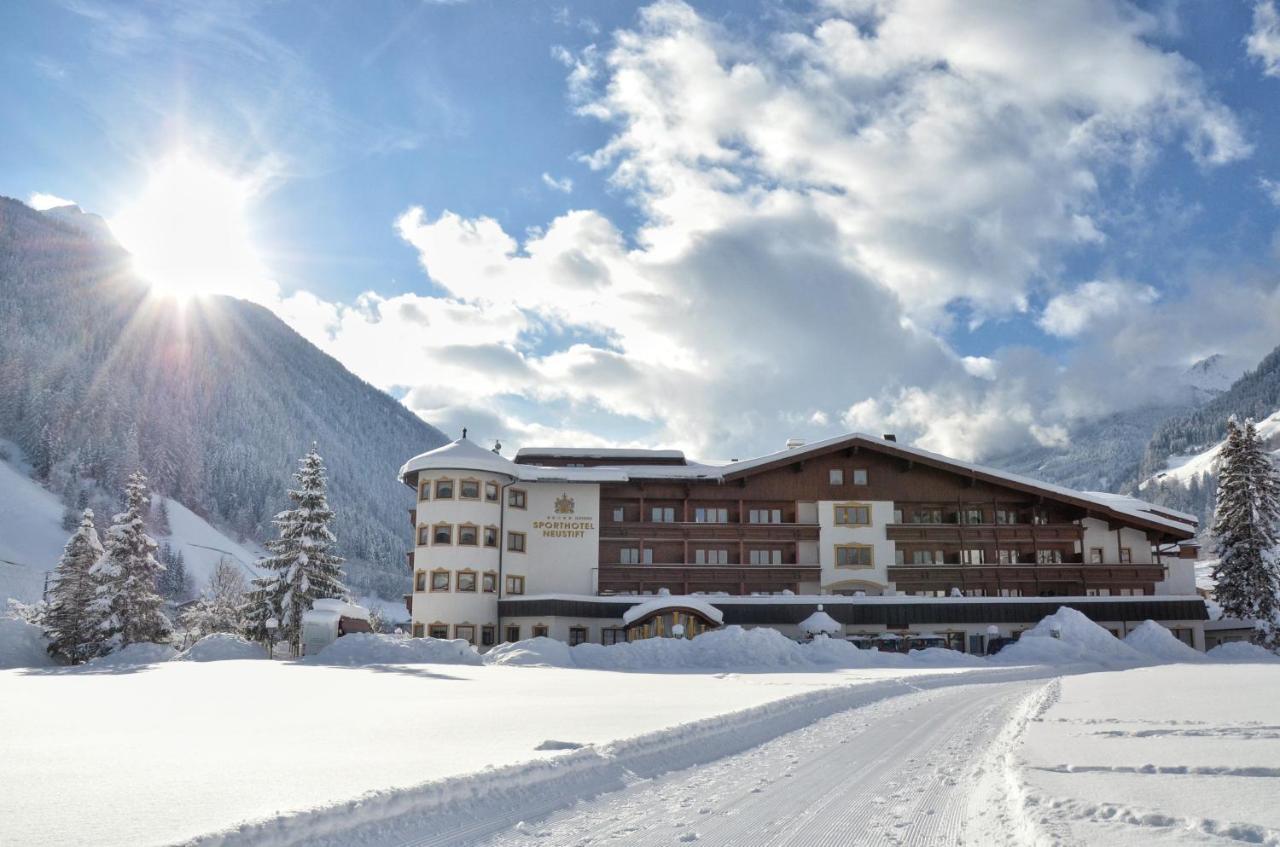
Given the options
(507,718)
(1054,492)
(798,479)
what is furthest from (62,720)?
(1054,492)

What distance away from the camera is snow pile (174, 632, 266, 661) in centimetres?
4378

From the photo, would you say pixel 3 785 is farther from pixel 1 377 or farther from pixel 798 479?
pixel 1 377

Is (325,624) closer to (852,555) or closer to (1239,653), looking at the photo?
(852,555)

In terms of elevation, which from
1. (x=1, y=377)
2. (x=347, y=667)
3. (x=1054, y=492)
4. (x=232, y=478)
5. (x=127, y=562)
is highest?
(x=1, y=377)

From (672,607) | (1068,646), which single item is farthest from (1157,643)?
(672,607)

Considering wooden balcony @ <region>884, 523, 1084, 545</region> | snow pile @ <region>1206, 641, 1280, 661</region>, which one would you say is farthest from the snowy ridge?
wooden balcony @ <region>884, 523, 1084, 545</region>

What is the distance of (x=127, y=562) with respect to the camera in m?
49.4

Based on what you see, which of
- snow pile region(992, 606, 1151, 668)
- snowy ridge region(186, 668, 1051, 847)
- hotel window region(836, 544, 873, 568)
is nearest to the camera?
snowy ridge region(186, 668, 1051, 847)

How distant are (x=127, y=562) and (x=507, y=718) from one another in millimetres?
40503

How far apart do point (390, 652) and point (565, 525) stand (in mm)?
17469

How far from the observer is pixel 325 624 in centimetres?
4591

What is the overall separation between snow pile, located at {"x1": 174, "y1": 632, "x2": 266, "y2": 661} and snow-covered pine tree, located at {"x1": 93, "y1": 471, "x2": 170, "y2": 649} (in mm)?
5218

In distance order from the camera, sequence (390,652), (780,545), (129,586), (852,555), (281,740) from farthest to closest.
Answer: (780,545), (852,555), (129,586), (390,652), (281,740)

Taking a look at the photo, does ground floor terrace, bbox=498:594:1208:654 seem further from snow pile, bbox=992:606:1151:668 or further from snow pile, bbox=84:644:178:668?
snow pile, bbox=84:644:178:668
